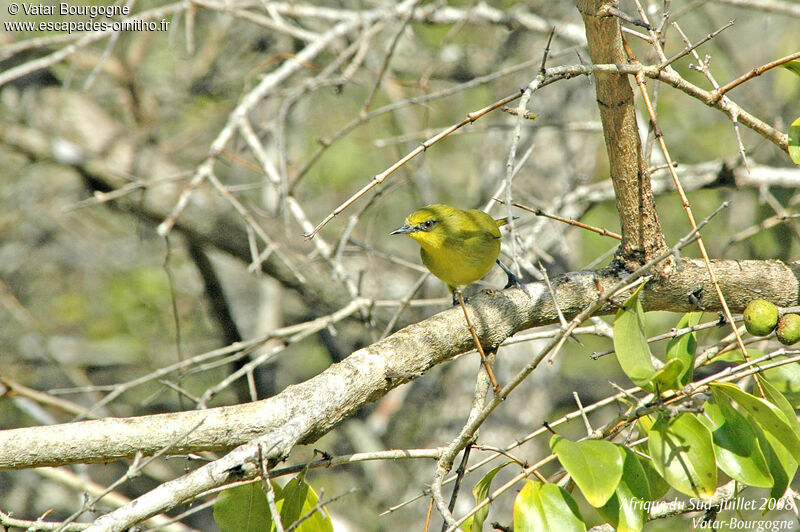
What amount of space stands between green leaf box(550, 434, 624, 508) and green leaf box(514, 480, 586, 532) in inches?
5.4

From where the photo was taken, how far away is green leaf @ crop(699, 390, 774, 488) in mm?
1638

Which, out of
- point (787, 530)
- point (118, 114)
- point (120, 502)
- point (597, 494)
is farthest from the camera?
point (118, 114)

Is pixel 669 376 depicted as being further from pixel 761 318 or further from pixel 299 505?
pixel 299 505

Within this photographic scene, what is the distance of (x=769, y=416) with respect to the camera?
1636 mm

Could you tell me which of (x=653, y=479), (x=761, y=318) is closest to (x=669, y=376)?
(x=653, y=479)

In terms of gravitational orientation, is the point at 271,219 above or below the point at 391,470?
above

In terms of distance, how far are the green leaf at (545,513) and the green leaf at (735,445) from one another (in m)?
0.40

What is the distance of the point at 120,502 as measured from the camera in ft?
12.0

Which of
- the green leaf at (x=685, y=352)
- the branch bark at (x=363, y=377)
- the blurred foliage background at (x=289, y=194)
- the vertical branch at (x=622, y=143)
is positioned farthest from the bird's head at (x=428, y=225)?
the green leaf at (x=685, y=352)

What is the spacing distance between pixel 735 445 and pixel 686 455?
0.15 m

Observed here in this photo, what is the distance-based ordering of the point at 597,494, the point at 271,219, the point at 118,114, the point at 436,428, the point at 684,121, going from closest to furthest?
the point at 597,494 < the point at 271,219 < the point at 436,428 < the point at 118,114 < the point at 684,121

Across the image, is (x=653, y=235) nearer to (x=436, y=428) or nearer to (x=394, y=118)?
(x=436, y=428)

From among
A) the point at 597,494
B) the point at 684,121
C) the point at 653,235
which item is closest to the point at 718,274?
the point at 653,235

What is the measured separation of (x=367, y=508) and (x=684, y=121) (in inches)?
200
